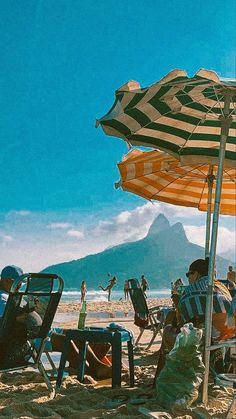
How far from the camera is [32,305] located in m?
→ 3.93

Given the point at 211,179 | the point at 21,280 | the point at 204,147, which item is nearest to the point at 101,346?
the point at 21,280

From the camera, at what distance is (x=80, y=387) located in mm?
4137

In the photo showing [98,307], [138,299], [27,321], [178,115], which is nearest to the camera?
[27,321]

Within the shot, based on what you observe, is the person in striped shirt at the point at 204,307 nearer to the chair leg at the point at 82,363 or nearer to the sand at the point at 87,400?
the sand at the point at 87,400

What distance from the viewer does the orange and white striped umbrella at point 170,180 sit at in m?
6.46

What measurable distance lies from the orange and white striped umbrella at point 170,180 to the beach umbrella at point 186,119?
1.32 metres

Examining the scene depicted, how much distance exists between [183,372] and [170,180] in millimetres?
3981

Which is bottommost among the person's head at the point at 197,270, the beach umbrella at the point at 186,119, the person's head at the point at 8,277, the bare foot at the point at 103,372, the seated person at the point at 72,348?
the bare foot at the point at 103,372

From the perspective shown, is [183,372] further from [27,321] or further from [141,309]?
[141,309]

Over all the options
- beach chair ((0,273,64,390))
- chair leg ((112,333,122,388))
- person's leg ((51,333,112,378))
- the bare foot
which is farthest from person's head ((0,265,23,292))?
the bare foot

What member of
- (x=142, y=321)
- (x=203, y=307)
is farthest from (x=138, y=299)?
(x=203, y=307)

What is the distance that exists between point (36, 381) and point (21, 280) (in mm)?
1308

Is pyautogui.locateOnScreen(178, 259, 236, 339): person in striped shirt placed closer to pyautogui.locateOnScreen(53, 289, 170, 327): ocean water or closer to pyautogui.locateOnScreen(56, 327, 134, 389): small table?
pyautogui.locateOnScreen(56, 327, 134, 389): small table

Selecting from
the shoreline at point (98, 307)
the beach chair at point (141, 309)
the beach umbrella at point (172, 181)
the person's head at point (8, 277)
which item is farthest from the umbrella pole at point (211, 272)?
the shoreline at point (98, 307)
